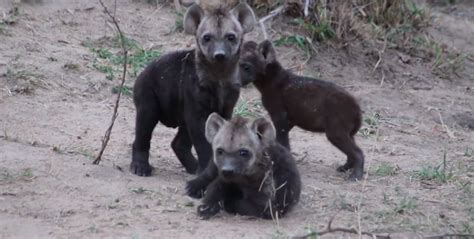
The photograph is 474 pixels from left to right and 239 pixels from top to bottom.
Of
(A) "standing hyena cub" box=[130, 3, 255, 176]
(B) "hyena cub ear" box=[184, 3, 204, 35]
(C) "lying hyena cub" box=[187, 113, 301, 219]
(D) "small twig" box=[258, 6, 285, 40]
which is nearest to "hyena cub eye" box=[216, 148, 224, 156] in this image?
(C) "lying hyena cub" box=[187, 113, 301, 219]

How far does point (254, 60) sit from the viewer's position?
947 cm

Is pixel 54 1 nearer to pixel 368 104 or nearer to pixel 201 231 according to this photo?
pixel 368 104

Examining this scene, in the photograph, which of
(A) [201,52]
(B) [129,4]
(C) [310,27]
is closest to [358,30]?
(C) [310,27]

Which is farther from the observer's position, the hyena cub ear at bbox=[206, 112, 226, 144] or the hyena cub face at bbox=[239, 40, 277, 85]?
the hyena cub face at bbox=[239, 40, 277, 85]

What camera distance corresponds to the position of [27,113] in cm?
966

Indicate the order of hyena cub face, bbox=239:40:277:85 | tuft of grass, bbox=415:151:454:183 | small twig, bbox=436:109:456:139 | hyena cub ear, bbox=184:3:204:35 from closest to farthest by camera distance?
hyena cub ear, bbox=184:3:204:35
tuft of grass, bbox=415:151:454:183
hyena cub face, bbox=239:40:277:85
small twig, bbox=436:109:456:139

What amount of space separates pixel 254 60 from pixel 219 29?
1.25 m

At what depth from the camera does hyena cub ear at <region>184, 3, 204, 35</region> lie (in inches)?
335

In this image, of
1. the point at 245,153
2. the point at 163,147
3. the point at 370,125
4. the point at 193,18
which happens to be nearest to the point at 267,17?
the point at 370,125

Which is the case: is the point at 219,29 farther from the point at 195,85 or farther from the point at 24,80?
the point at 24,80

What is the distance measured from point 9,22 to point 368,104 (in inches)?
160

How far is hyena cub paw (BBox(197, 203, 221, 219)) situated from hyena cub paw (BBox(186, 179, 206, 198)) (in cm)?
46

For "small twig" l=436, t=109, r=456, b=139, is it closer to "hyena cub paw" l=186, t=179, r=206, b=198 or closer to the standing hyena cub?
the standing hyena cub

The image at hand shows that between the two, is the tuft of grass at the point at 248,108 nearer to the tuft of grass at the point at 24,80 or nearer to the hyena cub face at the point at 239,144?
the tuft of grass at the point at 24,80
